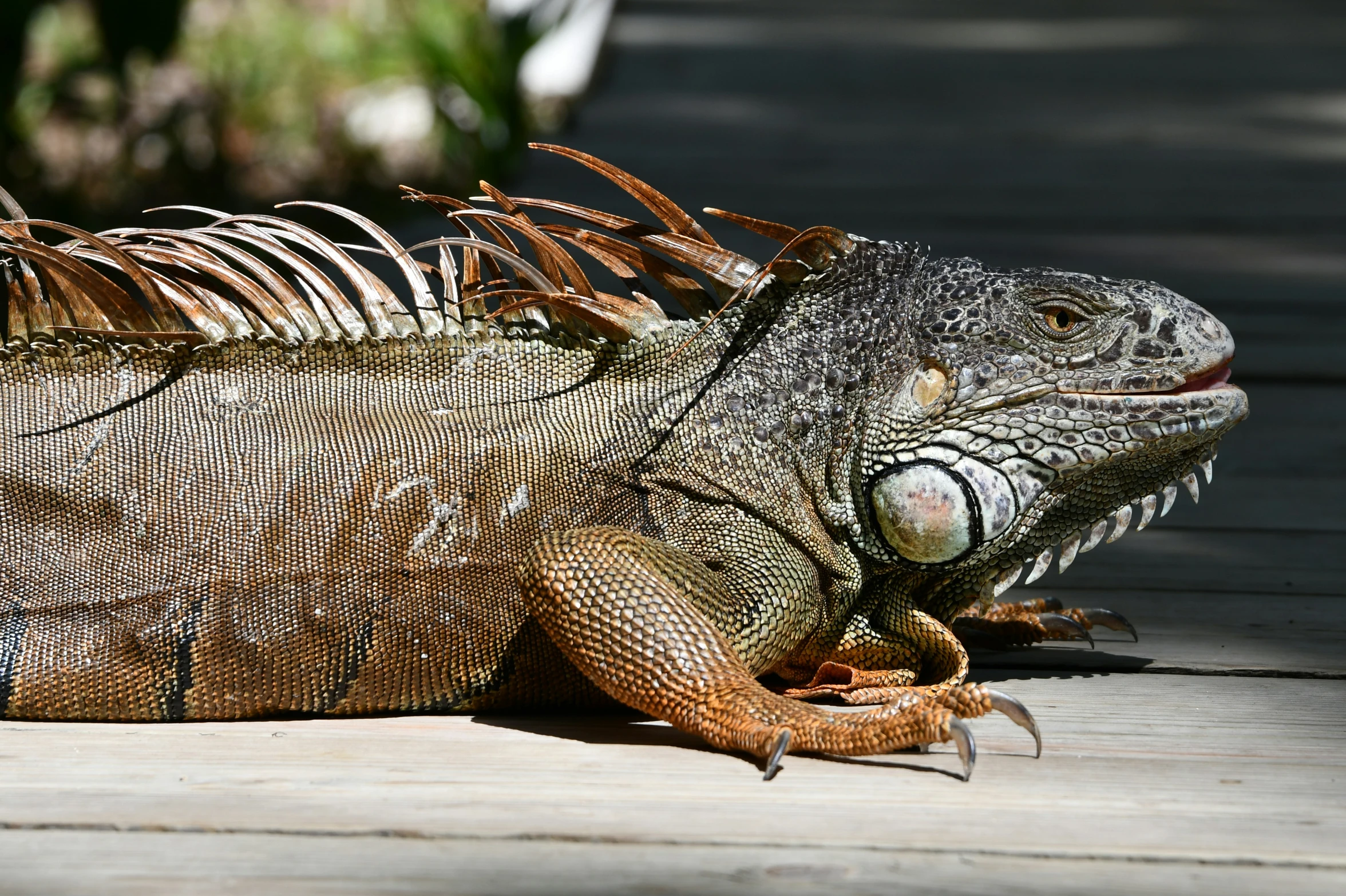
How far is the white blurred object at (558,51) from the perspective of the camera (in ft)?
31.2

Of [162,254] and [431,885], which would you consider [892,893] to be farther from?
[162,254]

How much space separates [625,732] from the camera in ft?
9.37

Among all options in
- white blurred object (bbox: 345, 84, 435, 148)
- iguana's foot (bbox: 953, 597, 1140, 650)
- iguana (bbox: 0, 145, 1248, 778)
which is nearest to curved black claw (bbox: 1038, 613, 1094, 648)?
iguana's foot (bbox: 953, 597, 1140, 650)

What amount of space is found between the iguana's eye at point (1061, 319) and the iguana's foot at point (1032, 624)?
746 mm

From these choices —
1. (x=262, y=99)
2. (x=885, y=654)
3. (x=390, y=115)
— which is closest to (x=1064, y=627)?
(x=885, y=654)

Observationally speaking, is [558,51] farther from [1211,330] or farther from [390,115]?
[1211,330]

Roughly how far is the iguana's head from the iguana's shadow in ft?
1.78

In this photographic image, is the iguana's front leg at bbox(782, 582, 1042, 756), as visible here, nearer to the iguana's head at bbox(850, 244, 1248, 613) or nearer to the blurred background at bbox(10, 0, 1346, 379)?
the iguana's head at bbox(850, 244, 1248, 613)

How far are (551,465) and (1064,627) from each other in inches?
52.4

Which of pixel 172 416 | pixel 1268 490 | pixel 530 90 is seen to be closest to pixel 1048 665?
pixel 1268 490

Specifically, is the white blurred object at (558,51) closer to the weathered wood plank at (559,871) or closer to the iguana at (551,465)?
the iguana at (551,465)

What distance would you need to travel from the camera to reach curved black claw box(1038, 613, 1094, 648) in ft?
11.4

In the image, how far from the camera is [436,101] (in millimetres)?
10078

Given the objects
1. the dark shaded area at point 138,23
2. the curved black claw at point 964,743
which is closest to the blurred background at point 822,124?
the dark shaded area at point 138,23
